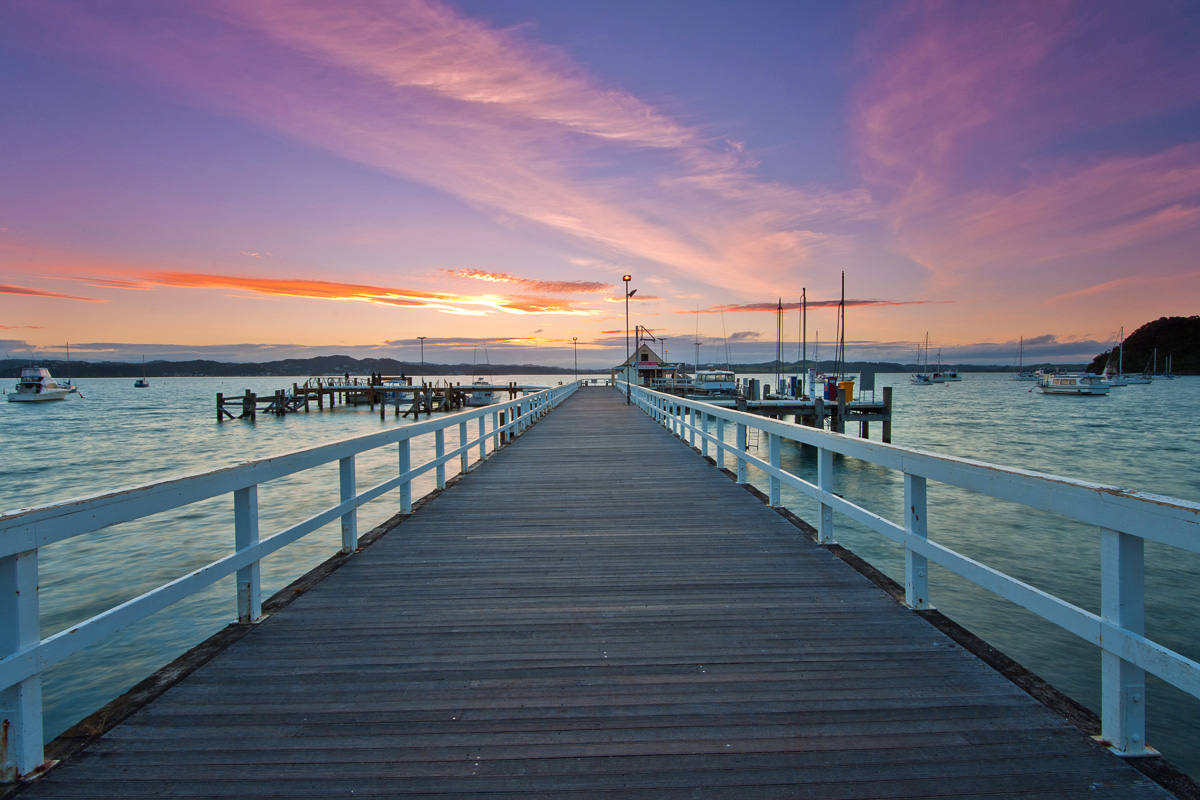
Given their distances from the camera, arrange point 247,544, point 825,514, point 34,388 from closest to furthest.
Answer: point 247,544
point 825,514
point 34,388

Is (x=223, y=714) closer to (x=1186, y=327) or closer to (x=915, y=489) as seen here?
(x=915, y=489)

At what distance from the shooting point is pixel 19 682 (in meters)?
2.27

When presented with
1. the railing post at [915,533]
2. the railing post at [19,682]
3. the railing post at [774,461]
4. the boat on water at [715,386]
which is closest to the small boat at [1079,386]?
the boat on water at [715,386]

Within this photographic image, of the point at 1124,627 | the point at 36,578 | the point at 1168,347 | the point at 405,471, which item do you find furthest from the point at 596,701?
the point at 1168,347

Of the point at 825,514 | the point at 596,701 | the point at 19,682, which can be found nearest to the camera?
the point at 19,682

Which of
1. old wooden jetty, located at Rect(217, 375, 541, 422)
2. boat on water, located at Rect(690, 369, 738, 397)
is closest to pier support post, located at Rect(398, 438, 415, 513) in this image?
old wooden jetty, located at Rect(217, 375, 541, 422)

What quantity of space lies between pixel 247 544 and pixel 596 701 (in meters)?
2.45

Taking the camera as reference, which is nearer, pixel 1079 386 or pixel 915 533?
pixel 915 533

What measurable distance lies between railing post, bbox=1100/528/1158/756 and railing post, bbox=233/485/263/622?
4343 millimetres

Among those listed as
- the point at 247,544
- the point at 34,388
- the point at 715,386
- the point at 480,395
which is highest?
the point at 34,388

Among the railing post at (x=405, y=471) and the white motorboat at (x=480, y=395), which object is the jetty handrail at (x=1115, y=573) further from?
the white motorboat at (x=480, y=395)

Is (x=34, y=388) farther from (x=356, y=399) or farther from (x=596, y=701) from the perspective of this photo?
(x=596, y=701)

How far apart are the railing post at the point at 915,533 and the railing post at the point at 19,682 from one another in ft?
14.2

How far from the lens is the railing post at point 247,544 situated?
3648 millimetres
